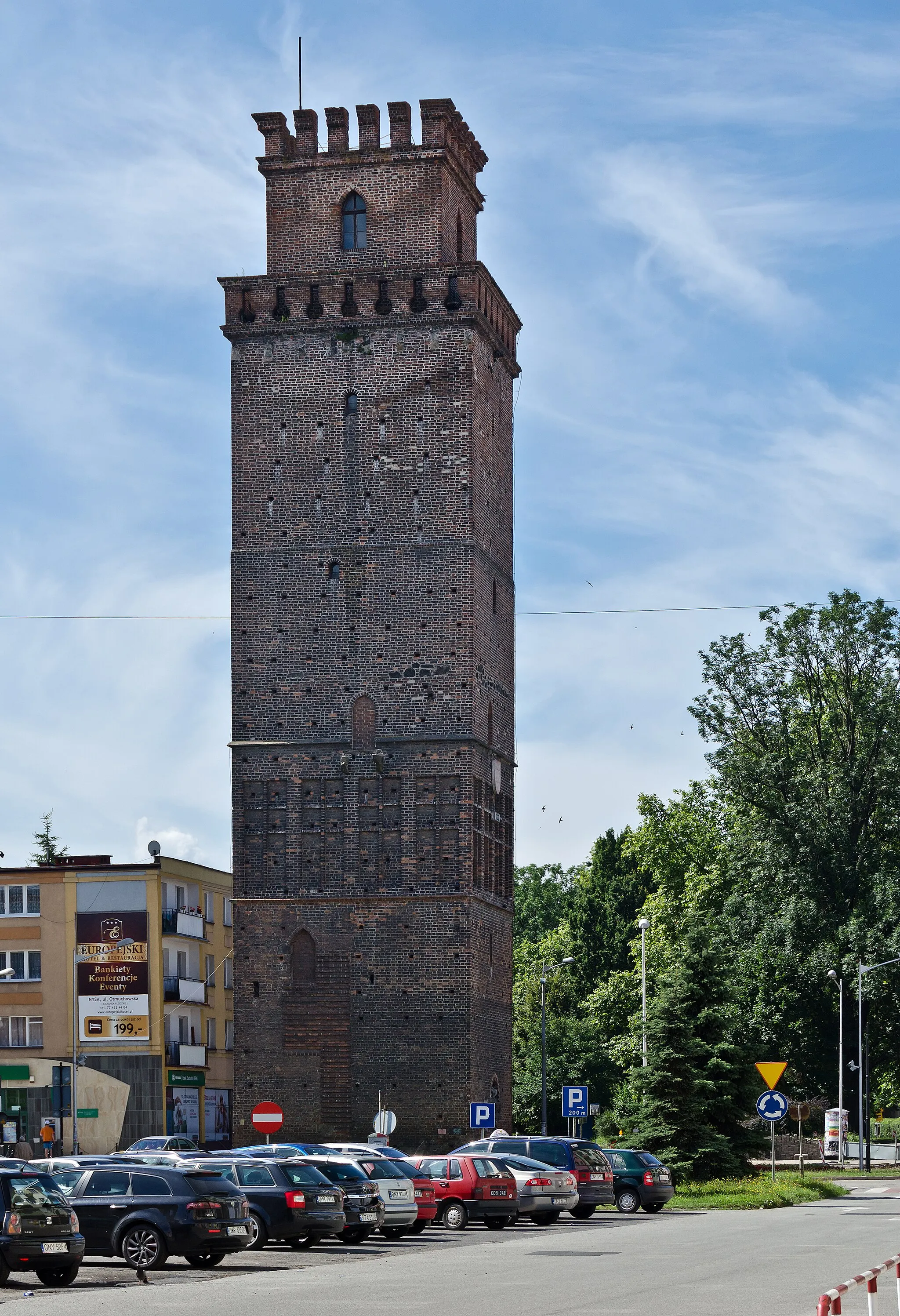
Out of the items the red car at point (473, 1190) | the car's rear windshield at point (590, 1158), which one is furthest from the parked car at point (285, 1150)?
the car's rear windshield at point (590, 1158)

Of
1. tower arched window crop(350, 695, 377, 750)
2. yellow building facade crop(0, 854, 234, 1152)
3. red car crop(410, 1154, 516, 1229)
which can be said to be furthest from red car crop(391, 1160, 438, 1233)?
yellow building facade crop(0, 854, 234, 1152)

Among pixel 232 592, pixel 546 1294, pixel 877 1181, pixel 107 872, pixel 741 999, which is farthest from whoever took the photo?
pixel 107 872

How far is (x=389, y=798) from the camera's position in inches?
2185

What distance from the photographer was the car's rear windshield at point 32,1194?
23.0m

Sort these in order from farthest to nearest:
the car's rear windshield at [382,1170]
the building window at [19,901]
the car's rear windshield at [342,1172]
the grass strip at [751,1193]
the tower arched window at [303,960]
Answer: the building window at [19,901]
the tower arched window at [303,960]
the grass strip at [751,1193]
the car's rear windshield at [382,1170]
the car's rear windshield at [342,1172]

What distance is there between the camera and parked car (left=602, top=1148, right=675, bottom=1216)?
1544 inches

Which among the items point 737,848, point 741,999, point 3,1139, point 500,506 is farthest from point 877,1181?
point 3,1139

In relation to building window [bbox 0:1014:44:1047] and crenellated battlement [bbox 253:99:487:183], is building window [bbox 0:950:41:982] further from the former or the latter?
crenellated battlement [bbox 253:99:487:183]

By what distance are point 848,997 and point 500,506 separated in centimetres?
1806

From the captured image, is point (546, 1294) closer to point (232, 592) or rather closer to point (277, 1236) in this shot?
point (277, 1236)

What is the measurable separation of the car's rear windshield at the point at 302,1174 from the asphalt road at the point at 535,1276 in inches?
39.5

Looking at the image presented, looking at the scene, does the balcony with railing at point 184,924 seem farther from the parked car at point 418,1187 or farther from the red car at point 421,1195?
the red car at point 421,1195

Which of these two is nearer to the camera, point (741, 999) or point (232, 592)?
point (232, 592)

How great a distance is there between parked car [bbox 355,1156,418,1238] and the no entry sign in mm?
16526
